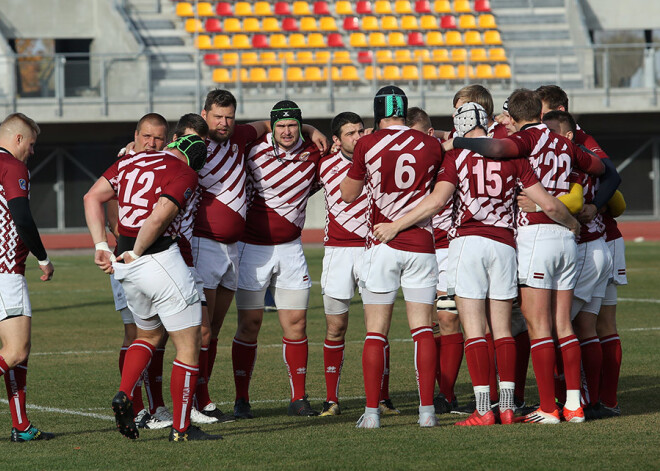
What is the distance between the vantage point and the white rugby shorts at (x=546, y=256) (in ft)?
21.2

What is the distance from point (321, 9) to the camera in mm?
30500

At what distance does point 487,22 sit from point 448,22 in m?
1.18

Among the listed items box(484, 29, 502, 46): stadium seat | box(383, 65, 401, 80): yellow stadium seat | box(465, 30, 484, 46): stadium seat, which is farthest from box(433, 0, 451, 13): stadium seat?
box(383, 65, 401, 80): yellow stadium seat

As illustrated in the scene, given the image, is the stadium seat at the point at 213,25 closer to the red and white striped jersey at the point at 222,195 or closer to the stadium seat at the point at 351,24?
the stadium seat at the point at 351,24

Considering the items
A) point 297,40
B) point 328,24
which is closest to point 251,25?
point 297,40

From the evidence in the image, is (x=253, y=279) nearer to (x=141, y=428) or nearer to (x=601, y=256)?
(x=141, y=428)

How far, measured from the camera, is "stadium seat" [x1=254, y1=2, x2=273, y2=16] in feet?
99.4

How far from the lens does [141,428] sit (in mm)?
6859

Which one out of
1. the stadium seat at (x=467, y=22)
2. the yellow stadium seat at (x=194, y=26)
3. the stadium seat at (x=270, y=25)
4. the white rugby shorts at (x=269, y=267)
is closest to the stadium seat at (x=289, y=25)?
the stadium seat at (x=270, y=25)

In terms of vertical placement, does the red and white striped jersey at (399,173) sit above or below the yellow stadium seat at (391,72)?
below

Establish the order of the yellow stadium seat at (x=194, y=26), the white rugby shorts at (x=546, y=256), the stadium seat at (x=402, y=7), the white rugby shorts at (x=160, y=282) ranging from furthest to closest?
the stadium seat at (x=402, y=7), the yellow stadium seat at (x=194, y=26), the white rugby shorts at (x=546, y=256), the white rugby shorts at (x=160, y=282)

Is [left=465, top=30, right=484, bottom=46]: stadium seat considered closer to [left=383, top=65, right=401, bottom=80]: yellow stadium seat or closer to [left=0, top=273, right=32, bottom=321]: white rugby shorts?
[left=383, top=65, right=401, bottom=80]: yellow stadium seat

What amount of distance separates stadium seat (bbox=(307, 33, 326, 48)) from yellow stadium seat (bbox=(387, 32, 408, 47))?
1975 millimetres

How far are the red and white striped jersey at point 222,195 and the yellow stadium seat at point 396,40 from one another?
910 inches
